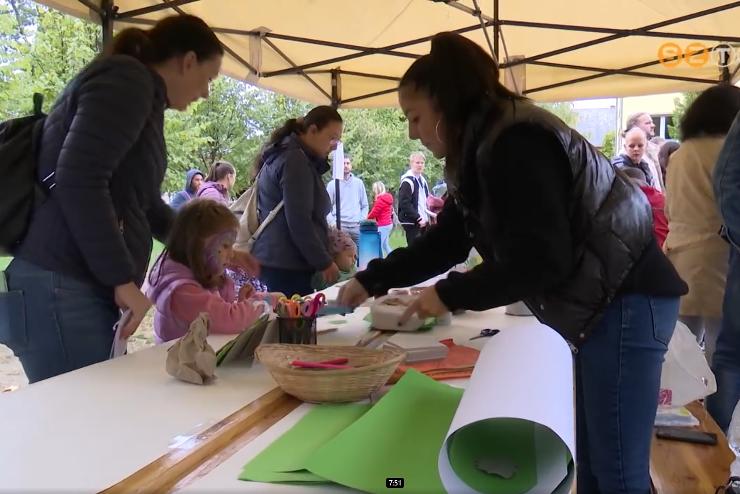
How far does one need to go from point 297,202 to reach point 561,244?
169 centimetres

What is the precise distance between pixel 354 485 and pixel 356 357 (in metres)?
0.43

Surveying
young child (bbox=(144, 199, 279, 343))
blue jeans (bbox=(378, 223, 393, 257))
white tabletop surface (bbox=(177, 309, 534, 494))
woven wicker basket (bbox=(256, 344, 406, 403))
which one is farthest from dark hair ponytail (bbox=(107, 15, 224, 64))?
blue jeans (bbox=(378, 223, 393, 257))

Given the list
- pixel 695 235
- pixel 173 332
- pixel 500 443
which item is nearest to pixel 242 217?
pixel 173 332

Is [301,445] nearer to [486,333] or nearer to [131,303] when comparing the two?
[131,303]

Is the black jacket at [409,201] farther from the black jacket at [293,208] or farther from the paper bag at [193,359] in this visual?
the paper bag at [193,359]

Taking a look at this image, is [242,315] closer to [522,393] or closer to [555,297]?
[555,297]

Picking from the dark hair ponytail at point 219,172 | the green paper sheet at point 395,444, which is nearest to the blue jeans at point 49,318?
the green paper sheet at point 395,444

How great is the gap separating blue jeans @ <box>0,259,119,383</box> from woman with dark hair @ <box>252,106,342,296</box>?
1.25 meters

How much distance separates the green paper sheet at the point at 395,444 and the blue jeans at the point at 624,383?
13.3 inches

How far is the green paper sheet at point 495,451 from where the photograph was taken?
753 mm

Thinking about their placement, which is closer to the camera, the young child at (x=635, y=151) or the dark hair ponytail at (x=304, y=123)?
the dark hair ponytail at (x=304, y=123)

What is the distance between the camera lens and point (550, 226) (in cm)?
108

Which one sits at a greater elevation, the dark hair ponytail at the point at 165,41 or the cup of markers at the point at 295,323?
the dark hair ponytail at the point at 165,41

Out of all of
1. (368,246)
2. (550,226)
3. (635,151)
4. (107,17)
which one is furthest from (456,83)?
(368,246)
